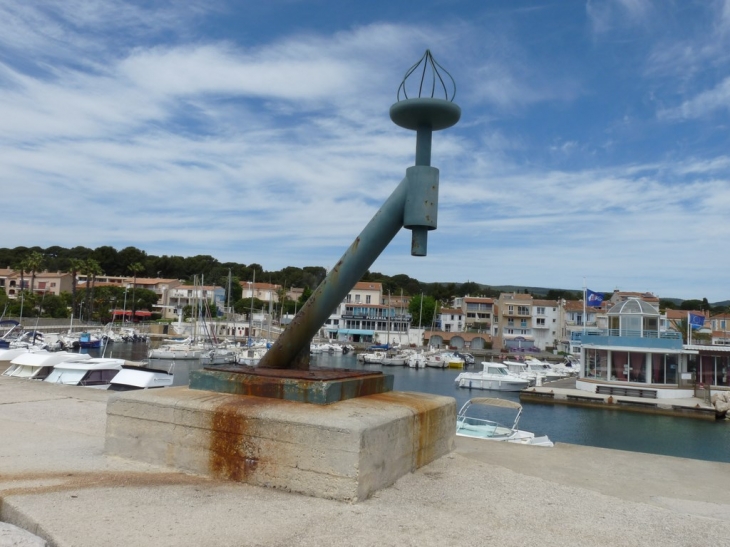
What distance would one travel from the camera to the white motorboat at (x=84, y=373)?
2355cm

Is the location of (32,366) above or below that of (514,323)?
below

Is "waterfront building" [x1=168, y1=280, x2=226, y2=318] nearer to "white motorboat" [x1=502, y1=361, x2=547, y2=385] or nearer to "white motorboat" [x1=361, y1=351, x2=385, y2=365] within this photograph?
"white motorboat" [x1=361, y1=351, x2=385, y2=365]

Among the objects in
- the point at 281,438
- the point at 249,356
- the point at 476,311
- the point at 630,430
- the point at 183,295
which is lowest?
the point at 630,430

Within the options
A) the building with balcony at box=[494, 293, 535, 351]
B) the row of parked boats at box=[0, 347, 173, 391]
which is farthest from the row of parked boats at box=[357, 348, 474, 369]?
the row of parked boats at box=[0, 347, 173, 391]

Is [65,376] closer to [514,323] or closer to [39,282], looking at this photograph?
[514,323]

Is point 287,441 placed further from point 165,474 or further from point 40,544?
point 40,544

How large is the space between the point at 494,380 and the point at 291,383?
44918 mm

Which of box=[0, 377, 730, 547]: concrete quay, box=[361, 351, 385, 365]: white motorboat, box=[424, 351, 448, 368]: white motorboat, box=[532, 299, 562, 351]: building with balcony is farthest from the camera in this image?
box=[532, 299, 562, 351]: building with balcony

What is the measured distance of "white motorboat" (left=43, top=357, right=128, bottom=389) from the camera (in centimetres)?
2355

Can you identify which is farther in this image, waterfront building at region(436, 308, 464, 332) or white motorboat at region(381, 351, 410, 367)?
waterfront building at region(436, 308, 464, 332)

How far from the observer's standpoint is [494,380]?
4794cm

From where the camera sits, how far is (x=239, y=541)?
339 cm

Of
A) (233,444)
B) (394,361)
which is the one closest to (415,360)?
(394,361)

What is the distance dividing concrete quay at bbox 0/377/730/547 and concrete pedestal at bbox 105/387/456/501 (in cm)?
11
